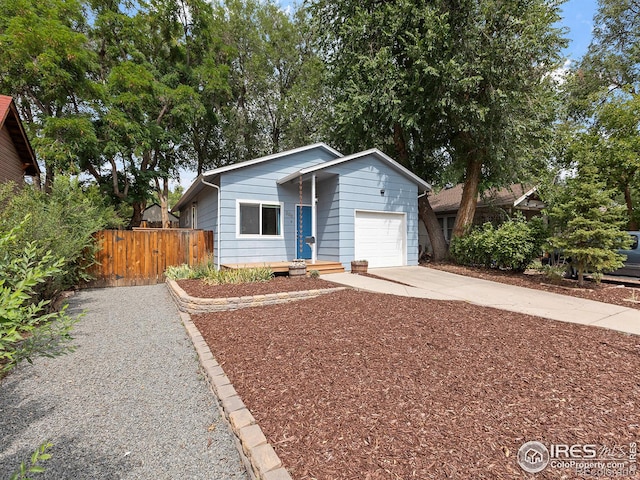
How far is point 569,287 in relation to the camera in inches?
303

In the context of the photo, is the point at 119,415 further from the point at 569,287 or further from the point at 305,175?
the point at 569,287

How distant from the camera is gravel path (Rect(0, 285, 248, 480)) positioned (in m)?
2.26

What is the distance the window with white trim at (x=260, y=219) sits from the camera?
985cm

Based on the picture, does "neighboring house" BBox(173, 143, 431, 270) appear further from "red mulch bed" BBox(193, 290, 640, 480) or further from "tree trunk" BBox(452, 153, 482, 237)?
"red mulch bed" BBox(193, 290, 640, 480)

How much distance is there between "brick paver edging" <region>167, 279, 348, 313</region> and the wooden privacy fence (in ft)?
12.8

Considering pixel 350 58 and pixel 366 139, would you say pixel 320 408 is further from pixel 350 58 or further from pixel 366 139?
pixel 350 58

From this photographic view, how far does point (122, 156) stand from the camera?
15.4 m

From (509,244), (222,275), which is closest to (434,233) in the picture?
(509,244)

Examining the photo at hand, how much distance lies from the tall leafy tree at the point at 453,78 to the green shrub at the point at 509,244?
172cm

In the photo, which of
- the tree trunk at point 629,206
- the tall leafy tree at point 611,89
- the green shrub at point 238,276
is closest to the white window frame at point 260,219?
the green shrub at point 238,276

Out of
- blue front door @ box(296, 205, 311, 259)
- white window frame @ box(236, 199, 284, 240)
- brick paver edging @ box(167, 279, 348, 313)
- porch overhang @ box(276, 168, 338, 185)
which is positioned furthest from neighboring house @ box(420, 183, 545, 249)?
brick paver edging @ box(167, 279, 348, 313)

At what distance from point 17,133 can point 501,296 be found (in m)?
17.2

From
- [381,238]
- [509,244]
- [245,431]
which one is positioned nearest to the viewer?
[245,431]

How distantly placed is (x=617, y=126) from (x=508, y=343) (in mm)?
12717
